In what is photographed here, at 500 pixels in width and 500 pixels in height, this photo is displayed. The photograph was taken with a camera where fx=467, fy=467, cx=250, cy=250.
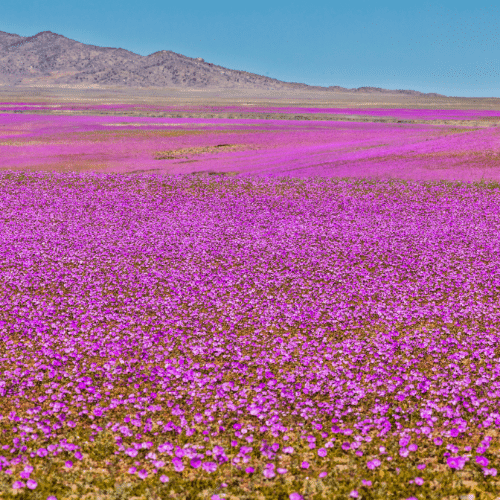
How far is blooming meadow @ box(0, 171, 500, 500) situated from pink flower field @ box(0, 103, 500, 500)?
4cm

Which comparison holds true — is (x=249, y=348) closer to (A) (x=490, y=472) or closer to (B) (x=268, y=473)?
(B) (x=268, y=473)

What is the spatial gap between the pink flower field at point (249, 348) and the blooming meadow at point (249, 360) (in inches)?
1.6

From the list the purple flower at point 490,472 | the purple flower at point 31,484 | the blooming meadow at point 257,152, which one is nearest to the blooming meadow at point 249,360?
the purple flower at point 31,484

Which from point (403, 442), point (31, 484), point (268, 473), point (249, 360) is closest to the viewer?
point (31, 484)

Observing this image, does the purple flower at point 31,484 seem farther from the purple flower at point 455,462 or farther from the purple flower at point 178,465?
the purple flower at point 455,462

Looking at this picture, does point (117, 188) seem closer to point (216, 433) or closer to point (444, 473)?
point (216, 433)

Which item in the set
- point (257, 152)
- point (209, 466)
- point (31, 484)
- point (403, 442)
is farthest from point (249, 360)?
point (257, 152)

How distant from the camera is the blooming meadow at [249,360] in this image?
22.8ft

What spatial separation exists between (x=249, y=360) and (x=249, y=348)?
55 cm

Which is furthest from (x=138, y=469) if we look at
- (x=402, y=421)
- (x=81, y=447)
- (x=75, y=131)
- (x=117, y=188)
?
(x=75, y=131)

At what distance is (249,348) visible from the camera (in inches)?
428

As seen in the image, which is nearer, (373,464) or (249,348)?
(373,464)

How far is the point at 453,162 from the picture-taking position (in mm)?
36625

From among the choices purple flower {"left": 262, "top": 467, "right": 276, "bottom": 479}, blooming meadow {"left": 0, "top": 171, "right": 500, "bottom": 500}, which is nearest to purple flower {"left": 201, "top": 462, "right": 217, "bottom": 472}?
blooming meadow {"left": 0, "top": 171, "right": 500, "bottom": 500}
